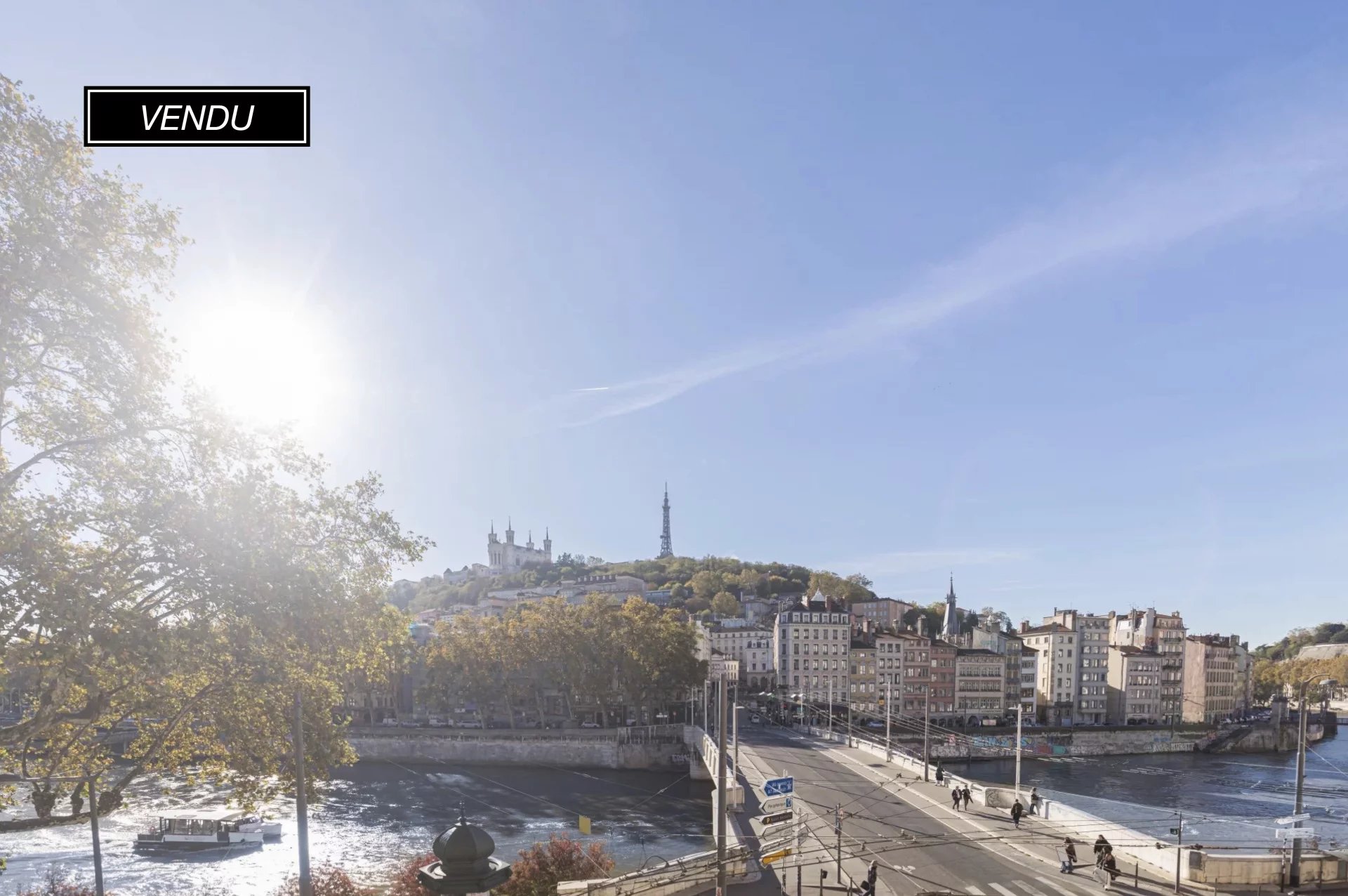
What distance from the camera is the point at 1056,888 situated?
2089 cm

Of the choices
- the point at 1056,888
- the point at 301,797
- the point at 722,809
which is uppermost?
the point at 301,797

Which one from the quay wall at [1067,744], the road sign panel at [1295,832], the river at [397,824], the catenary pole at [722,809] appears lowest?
the quay wall at [1067,744]

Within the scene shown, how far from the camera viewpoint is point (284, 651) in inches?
531

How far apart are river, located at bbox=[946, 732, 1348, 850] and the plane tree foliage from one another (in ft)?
154

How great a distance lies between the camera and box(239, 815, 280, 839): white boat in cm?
4494

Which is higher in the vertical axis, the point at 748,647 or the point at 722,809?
the point at 722,809

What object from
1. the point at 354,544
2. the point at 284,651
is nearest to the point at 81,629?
the point at 284,651

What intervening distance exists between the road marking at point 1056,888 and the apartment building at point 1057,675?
3881 inches

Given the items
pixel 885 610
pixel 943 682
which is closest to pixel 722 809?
pixel 943 682

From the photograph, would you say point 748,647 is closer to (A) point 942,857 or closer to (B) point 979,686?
(B) point 979,686

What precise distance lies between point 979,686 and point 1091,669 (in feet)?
56.8

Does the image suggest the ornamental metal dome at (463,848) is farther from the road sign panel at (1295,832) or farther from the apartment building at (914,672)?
the apartment building at (914,672)

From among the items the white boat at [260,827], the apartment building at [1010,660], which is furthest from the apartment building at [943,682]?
the white boat at [260,827]

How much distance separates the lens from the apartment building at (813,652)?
104938 mm
